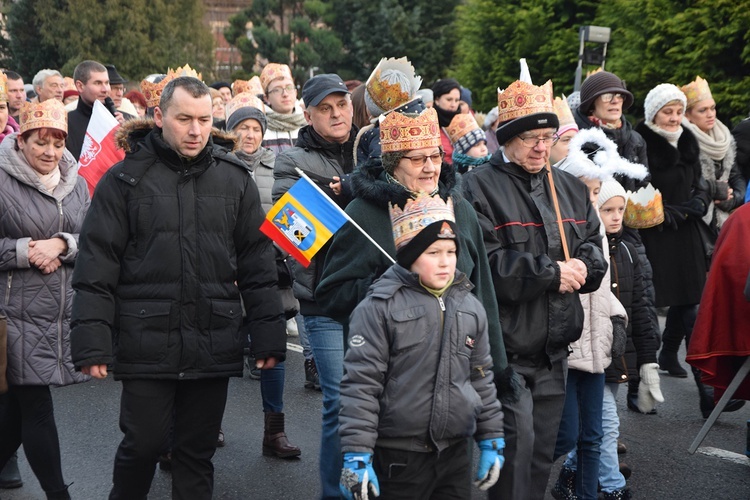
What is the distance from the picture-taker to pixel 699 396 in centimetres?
789

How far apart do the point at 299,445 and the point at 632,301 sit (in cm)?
231

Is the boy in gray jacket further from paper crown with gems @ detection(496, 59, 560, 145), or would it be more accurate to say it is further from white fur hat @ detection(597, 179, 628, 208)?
white fur hat @ detection(597, 179, 628, 208)

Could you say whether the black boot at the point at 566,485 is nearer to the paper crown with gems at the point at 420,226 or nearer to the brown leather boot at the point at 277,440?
the brown leather boot at the point at 277,440

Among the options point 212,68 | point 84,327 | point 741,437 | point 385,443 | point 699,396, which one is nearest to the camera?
point 385,443

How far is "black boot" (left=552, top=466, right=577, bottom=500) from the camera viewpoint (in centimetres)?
569

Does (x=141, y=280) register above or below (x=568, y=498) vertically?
above

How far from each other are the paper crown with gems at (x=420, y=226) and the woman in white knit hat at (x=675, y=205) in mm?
4428

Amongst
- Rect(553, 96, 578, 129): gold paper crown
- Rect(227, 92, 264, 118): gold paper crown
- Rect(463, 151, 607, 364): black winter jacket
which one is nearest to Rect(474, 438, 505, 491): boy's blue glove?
Rect(463, 151, 607, 364): black winter jacket

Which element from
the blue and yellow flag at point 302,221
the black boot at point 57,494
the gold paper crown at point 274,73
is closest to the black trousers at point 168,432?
the blue and yellow flag at point 302,221

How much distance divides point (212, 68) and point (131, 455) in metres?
46.5

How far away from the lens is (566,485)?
18.8 feet

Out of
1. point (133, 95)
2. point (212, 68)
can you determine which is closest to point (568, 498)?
point (133, 95)

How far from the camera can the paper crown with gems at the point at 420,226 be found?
407cm

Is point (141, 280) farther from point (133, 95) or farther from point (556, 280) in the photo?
point (133, 95)
